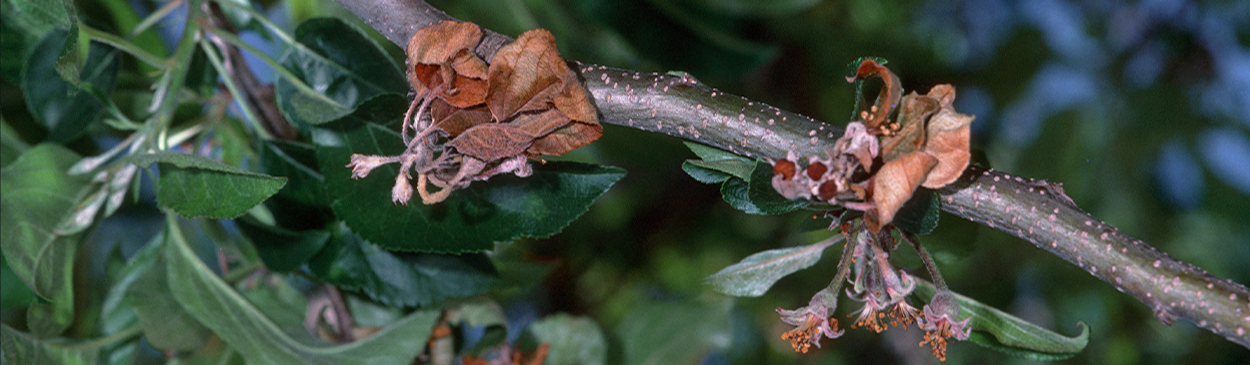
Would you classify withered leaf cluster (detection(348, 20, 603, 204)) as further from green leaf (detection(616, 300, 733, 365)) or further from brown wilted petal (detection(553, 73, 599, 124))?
green leaf (detection(616, 300, 733, 365))

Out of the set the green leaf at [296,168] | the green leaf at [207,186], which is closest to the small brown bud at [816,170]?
the green leaf at [207,186]

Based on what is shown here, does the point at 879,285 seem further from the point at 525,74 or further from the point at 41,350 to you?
the point at 41,350

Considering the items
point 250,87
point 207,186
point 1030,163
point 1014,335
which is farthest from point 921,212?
point 1030,163

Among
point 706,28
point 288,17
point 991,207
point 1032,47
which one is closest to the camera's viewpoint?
point 991,207

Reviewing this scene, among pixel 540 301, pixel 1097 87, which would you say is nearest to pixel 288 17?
pixel 540 301

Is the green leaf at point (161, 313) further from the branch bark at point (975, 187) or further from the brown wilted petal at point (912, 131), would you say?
the brown wilted petal at point (912, 131)

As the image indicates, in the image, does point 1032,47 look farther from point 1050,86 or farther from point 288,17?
point 288,17
